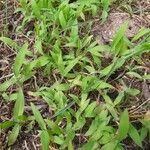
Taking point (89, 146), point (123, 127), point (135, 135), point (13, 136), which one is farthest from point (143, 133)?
point (13, 136)

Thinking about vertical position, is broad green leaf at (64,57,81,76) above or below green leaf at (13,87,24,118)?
above

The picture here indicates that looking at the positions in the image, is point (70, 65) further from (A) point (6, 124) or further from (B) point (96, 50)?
(A) point (6, 124)

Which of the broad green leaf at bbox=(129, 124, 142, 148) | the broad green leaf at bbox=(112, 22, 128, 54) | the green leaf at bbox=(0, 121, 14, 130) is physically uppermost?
the broad green leaf at bbox=(112, 22, 128, 54)

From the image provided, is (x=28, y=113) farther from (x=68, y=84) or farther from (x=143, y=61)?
(x=143, y=61)

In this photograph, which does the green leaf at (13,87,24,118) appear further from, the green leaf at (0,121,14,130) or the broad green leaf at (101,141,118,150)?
the broad green leaf at (101,141,118,150)

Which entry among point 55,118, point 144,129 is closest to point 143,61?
point 144,129

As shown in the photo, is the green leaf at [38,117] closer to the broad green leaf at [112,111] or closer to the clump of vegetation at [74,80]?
the clump of vegetation at [74,80]

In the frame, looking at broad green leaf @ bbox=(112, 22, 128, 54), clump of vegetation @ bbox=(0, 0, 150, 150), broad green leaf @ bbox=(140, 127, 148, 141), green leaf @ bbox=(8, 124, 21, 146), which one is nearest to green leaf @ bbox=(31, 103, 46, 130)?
clump of vegetation @ bbox=(0, 0, 150, 150)
